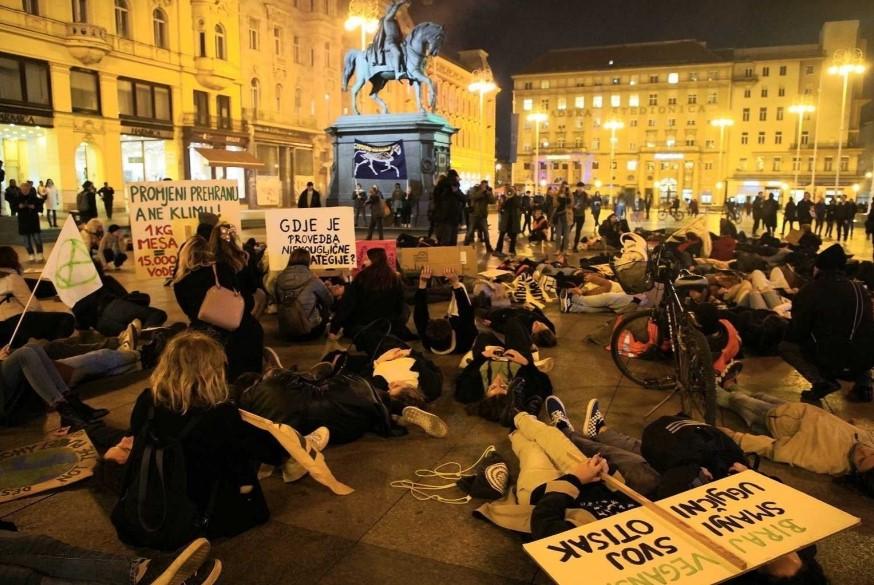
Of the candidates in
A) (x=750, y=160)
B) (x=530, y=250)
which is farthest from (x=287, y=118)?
(x=750, y=160)

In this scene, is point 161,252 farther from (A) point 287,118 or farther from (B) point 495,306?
(A) point 287,118

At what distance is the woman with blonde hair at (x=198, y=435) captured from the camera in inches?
139

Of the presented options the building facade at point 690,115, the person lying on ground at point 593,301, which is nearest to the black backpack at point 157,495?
the person lying on ground at point 593,301

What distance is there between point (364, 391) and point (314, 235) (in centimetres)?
519

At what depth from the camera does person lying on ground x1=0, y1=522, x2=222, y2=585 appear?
2962 mm

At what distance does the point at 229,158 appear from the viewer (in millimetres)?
43062

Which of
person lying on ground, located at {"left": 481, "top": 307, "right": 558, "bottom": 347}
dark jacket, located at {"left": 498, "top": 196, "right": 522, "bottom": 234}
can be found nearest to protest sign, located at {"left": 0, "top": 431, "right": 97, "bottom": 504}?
person lying on ground, located at {"left": 481, "top": 307, "right": 558, "bottom": 347}

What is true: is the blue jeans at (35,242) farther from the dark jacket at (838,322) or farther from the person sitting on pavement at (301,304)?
the dark jacket at (838,322)

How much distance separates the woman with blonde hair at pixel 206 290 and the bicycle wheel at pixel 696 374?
12.0 feet

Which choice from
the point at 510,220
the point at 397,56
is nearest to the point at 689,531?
the point at 510,220

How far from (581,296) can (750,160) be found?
11012 cm

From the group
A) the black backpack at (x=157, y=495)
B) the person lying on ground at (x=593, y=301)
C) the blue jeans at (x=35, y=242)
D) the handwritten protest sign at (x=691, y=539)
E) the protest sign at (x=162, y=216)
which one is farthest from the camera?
the blue jeans at (x=35, y=242)

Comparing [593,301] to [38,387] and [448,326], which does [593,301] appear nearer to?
[448,326]

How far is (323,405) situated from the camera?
5.14 metres
